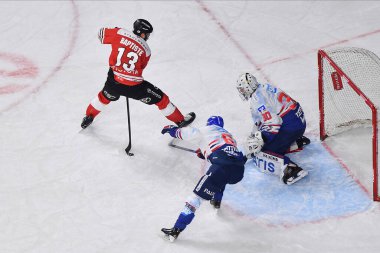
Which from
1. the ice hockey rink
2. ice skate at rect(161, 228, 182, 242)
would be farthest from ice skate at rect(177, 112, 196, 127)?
ice skate at rect(161, 228, 182, 242)

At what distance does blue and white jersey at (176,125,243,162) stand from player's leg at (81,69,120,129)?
2.57 ft

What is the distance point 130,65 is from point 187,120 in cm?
79

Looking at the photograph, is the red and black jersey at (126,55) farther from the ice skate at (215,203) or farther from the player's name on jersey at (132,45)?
the ice skate at (215,203)

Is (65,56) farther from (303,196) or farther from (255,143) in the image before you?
(303,196)

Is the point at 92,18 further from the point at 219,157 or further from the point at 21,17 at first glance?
the point at 219,157

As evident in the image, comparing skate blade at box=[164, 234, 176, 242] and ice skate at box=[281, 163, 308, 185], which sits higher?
ice skate at box=[281, 163, 308, 185]

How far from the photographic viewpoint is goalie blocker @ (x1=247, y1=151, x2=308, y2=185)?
4.97 metres

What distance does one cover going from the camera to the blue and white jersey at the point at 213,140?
183 inches

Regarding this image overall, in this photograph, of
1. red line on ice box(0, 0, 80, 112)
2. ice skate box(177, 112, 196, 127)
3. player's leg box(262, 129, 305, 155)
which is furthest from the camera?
red line on ice box(0, 0, 80, 112)

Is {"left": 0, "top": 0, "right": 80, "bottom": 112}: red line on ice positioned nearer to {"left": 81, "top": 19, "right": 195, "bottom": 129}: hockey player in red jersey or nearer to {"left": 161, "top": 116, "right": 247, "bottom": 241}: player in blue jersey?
{"left": 81, "top": 19, "right": 195, "bottom": 129}: hockey player in red jersey

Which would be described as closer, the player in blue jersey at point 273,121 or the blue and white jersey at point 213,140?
the blue and white jersey at point 213,140

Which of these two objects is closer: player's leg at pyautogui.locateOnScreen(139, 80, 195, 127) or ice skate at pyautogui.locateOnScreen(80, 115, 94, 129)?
player's leg at pyautogui.locateOnScreen(139, 80, 195, 127)

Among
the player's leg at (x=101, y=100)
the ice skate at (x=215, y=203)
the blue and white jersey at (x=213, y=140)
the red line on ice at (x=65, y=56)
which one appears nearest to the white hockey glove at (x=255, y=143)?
the blue and white jersey at (x=213, y=140)

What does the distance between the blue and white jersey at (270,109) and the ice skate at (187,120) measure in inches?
30.0
